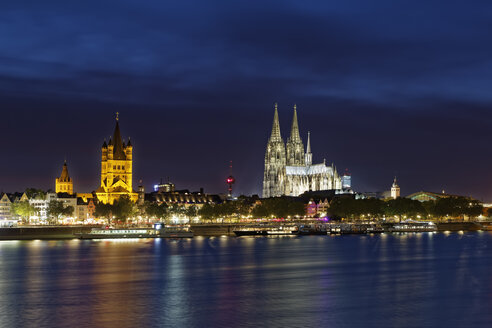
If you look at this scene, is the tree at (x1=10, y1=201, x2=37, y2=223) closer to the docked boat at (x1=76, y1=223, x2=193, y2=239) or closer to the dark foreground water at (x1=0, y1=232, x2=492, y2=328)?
the docked boat at (x1=76, y1=223, x2=193, y2=239)

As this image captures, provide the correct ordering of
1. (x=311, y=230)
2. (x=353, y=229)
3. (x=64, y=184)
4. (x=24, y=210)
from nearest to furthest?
(x=311, y=230), (x=24, y=210), (x=353, y=229), (x=64, y=184)

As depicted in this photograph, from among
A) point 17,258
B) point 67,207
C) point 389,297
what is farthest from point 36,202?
point 389,297

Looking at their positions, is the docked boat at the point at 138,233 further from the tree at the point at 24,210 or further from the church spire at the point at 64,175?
the church spire at the point at 64,175

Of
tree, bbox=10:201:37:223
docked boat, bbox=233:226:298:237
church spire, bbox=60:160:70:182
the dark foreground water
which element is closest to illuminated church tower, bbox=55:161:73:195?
church spire, bbox=60:160:70:182

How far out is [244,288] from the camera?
57125 mm

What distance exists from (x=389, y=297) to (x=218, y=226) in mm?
97909

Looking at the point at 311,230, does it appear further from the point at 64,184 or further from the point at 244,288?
the point at 244,288

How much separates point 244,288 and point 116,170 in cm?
13072

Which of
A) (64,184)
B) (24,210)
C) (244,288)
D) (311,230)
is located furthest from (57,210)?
(244,288)

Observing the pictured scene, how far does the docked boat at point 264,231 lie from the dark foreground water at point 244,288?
50041mm

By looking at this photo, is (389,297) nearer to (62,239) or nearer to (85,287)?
(85,287)

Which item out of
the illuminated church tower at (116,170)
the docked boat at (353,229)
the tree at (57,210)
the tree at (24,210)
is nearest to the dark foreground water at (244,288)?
the docked boat at (353,229)

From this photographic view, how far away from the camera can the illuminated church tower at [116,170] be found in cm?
17988

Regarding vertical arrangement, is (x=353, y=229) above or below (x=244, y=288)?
above
